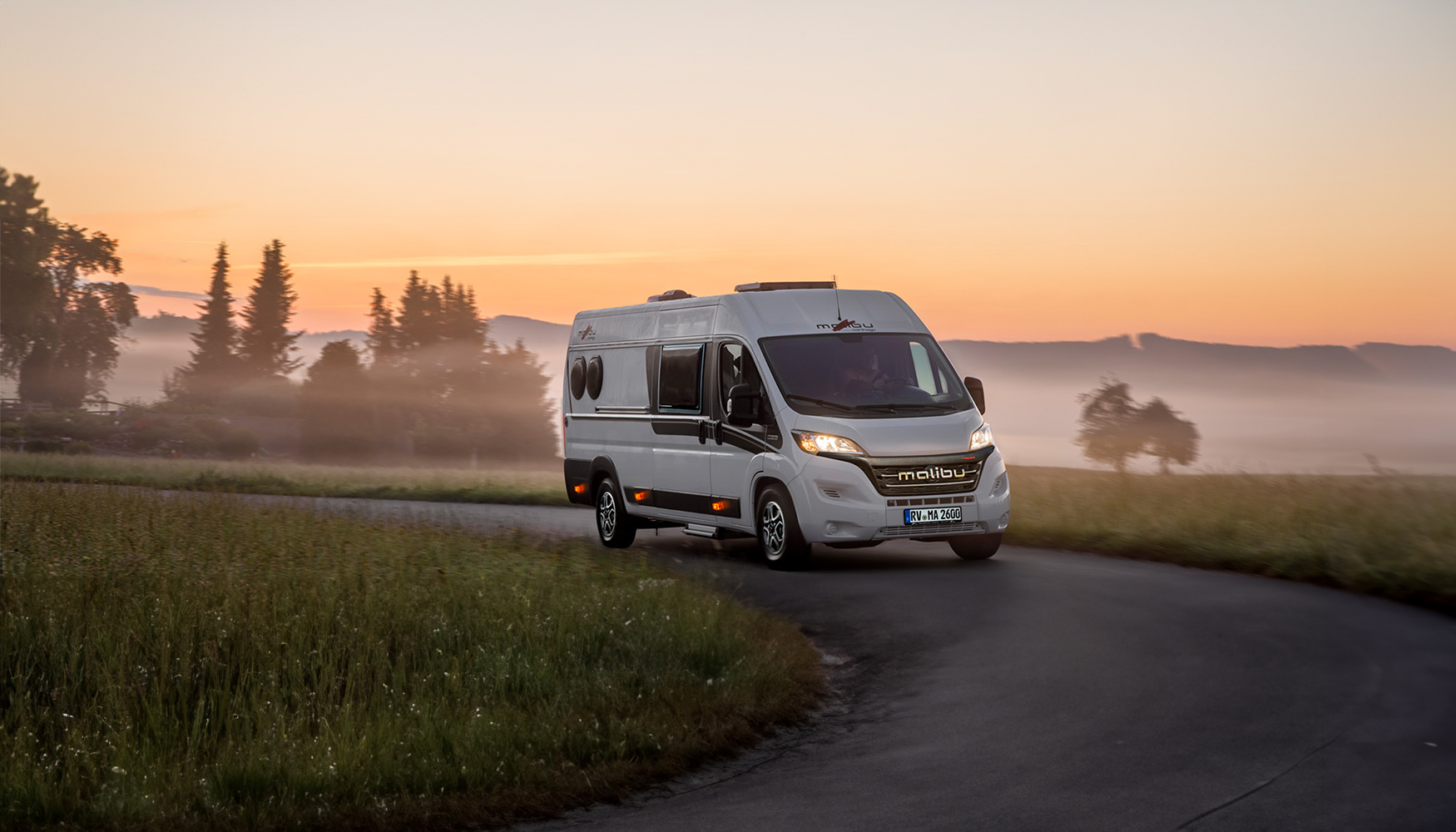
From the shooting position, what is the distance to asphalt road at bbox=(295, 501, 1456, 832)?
5.84m

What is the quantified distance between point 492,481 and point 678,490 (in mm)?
18045

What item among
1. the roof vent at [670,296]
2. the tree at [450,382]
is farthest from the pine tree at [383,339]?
the roof vent at [670,296]

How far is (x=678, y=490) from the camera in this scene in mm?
15516

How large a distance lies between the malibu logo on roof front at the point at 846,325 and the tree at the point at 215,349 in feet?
340

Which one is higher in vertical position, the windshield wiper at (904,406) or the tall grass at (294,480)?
the windshield wiper at (904,406)

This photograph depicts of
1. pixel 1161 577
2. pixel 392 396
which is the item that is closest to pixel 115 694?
pixel 1161 577

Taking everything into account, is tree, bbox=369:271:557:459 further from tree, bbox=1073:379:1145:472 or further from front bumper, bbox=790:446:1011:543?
front bumper, bbox=790:446:1011:543

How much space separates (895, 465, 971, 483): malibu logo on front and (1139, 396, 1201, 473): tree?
173ft

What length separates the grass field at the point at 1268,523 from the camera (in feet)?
40.0

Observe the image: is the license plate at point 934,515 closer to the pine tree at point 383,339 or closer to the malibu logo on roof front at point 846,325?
the malibu logo on roof front at point 846,325

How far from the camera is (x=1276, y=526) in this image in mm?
14992

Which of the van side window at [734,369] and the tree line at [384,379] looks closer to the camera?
the van side window at [734,369]

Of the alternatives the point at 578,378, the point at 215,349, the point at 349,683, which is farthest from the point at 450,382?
the point at 349,683

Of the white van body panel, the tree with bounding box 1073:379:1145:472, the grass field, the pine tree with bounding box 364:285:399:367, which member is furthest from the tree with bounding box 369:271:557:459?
the white van body panel
